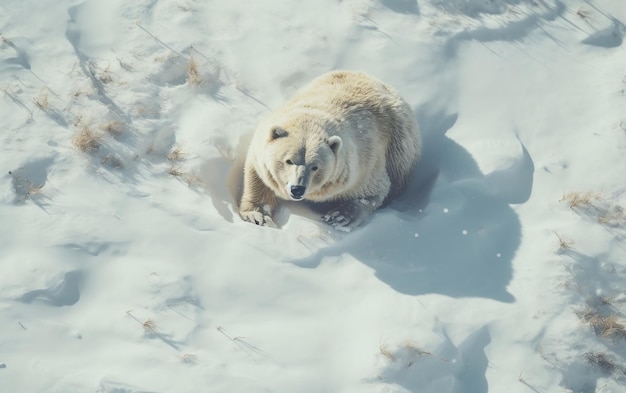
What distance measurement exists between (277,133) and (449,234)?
2106 mm

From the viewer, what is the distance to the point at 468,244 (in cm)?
690

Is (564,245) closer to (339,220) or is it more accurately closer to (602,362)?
(602,362)

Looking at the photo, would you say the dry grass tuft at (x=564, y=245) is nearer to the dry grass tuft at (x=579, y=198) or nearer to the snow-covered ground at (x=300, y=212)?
the snow-covered ground at (x=300, y=212)

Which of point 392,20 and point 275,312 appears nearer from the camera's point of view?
point 275,312

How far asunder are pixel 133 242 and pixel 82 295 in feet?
2.44

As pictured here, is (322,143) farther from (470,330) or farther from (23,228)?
(23,228)

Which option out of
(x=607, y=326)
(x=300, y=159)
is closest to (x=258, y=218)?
(x=300, y=159)

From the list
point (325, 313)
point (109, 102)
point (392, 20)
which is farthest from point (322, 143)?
point (392, 20)

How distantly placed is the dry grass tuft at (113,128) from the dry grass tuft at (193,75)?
3.83ft

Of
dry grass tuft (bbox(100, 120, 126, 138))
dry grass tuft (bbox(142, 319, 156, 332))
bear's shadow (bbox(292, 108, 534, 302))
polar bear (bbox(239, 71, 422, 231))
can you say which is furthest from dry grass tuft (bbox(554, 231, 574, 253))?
dry grass tuft (bbox(100, 120, 126, 138))

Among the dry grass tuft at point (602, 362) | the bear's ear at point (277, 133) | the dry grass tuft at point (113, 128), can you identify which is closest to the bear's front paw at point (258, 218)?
the bear's ear at point (277, 133)

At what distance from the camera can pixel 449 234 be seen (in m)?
7.03

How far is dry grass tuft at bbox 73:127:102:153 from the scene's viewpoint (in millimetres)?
7094

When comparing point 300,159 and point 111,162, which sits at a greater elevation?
point 300,159
